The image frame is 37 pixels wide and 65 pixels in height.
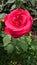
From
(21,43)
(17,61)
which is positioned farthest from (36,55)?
(21,43)

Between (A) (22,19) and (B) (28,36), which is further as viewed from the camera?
(B) (28,36)

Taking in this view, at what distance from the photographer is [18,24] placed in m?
0.90

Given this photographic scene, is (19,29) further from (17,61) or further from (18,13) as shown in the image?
(17,61)

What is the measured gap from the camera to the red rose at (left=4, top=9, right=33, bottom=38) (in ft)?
2.85

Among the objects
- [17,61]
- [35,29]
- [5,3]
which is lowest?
[17,61]

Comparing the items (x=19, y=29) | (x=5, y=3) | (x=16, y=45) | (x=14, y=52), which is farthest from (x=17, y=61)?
(x=19, y=29)

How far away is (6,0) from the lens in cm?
151

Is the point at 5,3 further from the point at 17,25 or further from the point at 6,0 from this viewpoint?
the point at 17,25

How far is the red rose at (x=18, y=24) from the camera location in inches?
Answer: 34.2

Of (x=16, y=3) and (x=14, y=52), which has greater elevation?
(x=16, y=3)

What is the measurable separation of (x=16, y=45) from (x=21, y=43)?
0.02 metres

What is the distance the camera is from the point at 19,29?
871 mm

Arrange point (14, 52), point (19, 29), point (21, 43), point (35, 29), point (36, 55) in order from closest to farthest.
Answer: point (19, 29) → point (21, 43) → point (14, 52) → point (36, 55) → point (35, 29)

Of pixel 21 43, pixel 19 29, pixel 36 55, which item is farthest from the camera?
pixel 36 55
